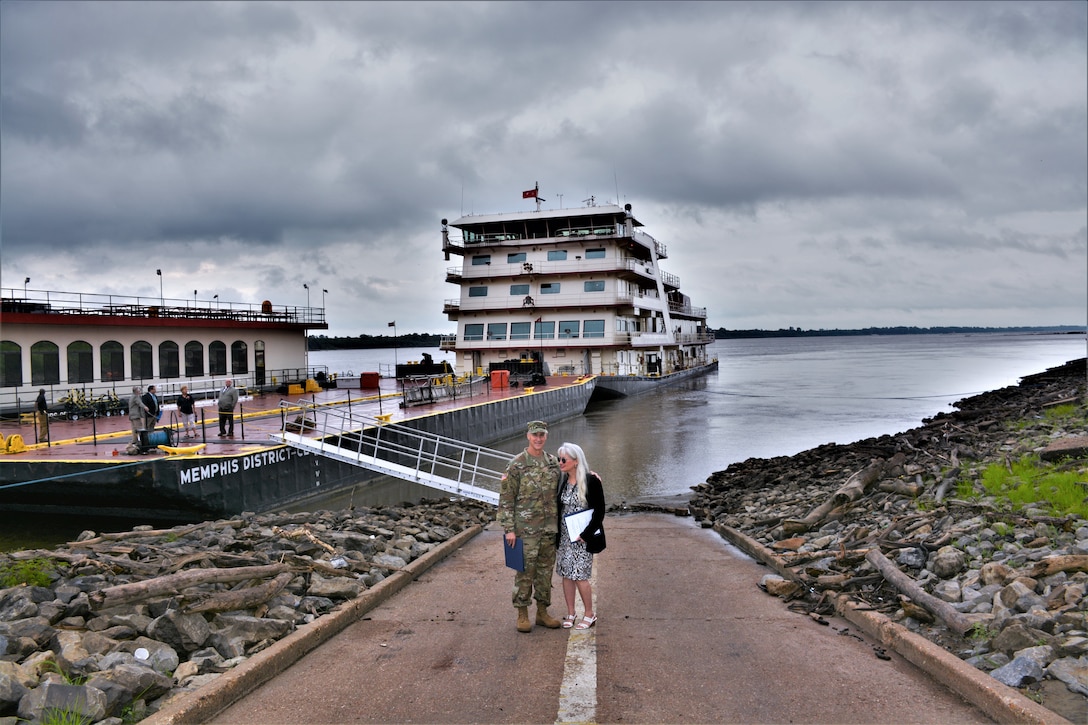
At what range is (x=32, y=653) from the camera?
5.05 meters

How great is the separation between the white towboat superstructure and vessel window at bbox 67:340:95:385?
79.4 ft

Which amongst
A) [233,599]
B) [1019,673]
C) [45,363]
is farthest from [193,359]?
[1019,673]

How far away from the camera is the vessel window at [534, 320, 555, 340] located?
4697 cm

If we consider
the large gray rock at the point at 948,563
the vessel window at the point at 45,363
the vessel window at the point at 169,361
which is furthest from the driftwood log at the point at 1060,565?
the vessel window at the point at 169,361

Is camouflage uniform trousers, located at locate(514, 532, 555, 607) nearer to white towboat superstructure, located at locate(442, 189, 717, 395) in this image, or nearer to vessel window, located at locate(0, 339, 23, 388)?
vessel window, located at locate(0, 339, 23, 388)

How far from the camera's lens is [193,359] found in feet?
91.7

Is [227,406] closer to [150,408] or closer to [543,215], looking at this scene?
[150,408]

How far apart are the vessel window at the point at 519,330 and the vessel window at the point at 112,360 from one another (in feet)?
84.8

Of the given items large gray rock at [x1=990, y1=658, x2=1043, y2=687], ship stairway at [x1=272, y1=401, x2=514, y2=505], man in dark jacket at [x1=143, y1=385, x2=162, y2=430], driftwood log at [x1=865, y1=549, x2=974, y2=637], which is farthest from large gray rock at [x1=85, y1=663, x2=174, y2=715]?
man in dark jacket at [x1=143, y1=385, x2=162, y2=430]

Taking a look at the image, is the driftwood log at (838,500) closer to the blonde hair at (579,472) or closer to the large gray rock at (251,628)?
the blonde hair at (579,472)

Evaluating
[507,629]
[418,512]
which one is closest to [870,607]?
[507,629]

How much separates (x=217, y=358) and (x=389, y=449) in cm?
1420

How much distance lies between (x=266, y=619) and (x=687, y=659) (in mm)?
3397

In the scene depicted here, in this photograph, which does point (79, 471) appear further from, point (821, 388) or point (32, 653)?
point (821, 388)
